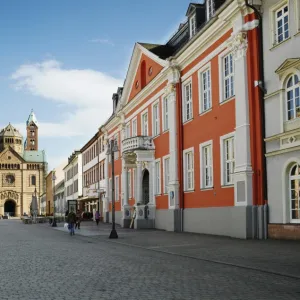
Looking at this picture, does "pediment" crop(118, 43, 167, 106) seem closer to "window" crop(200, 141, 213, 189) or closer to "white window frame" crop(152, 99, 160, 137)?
"white window frame" crop(152, 99, 160, 137)

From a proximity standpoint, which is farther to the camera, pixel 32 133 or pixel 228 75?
pixel 32 133

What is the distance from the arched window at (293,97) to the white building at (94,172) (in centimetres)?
3610

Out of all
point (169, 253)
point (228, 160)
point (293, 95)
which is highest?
point (293, 95)

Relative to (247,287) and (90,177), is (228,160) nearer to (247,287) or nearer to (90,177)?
(247,287)

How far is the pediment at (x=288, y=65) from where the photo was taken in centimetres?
2089

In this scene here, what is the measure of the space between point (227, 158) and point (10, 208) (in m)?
127

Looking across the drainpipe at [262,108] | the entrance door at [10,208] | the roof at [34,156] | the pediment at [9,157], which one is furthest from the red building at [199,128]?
the roof at [34,156]

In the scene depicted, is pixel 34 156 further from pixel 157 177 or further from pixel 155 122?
pixel 157 177

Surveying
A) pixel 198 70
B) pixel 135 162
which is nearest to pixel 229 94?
pixel 198 70

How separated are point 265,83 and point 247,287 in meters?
14.5

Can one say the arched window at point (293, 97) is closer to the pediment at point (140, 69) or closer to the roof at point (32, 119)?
the pediment at point (140, 69)

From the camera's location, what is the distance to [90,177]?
73438mm

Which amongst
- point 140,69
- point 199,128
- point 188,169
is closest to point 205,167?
point 199,128

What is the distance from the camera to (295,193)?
2138 centimetres
